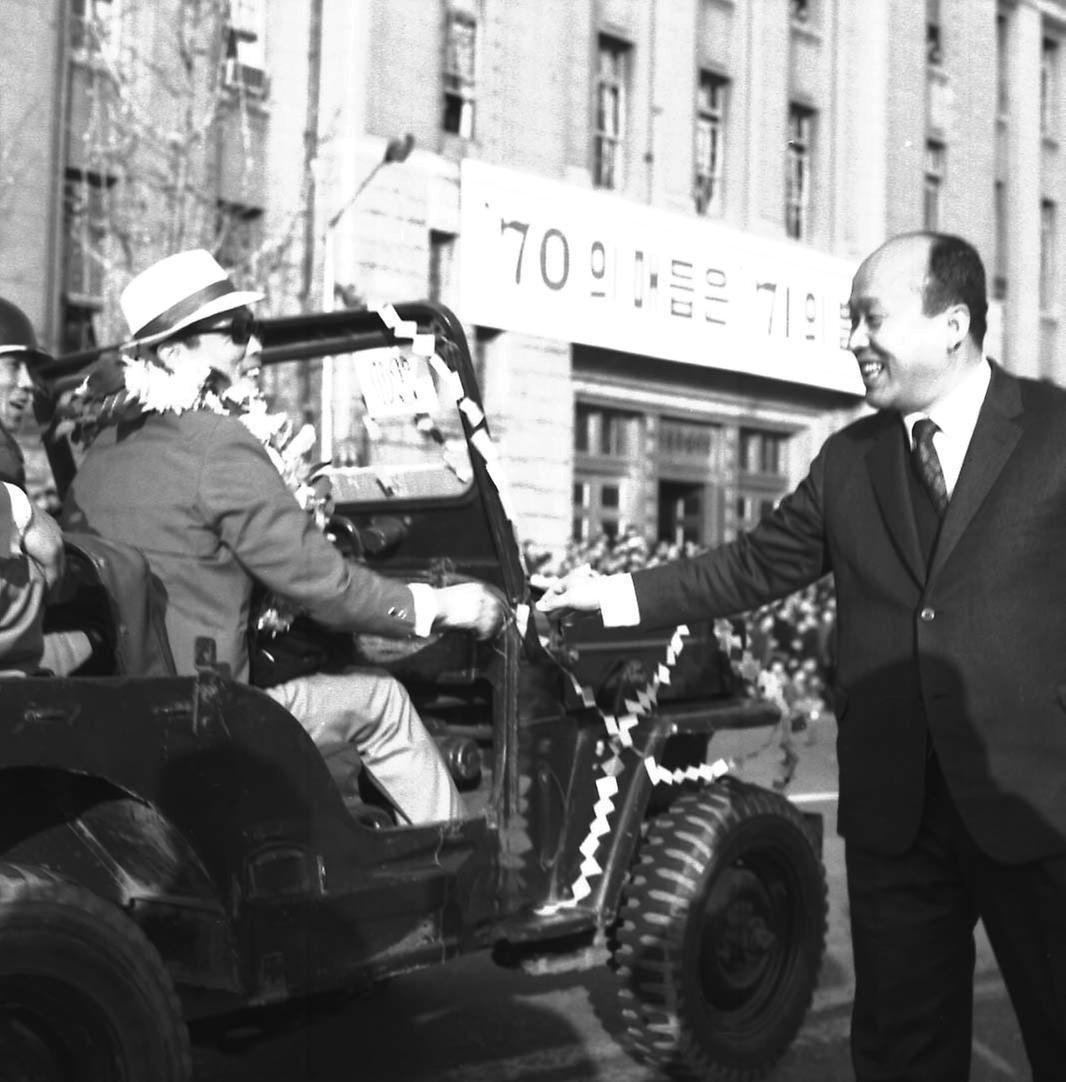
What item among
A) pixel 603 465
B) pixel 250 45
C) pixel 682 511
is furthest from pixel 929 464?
pixel 682 511

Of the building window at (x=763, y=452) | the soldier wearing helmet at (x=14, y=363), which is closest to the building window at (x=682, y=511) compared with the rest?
the building window at (x=763, y=452)

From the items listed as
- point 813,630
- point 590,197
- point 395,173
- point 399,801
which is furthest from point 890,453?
point 590,197

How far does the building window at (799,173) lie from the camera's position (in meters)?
26.3

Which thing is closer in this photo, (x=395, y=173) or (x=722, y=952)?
(x=722, y=952)

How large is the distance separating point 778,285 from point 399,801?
20464 mm

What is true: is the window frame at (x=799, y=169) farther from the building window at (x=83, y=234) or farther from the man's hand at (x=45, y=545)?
the man's hand at (x=45, y=545)

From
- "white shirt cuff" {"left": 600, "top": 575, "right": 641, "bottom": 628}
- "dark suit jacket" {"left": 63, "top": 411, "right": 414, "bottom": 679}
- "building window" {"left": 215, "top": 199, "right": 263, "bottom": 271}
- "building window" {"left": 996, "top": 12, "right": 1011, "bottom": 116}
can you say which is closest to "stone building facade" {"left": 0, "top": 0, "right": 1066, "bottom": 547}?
"building window" {"left": 215, "top": 199, "right": 263, "bottom": 271}

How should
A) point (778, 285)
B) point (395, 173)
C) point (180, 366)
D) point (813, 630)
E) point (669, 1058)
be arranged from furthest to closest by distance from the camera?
1. point (778, 285)
2. point (395, 173)
3. point (813, 630)
4. point (669, 1058)
5. point (180, 366)

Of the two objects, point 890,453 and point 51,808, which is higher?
point 890,453

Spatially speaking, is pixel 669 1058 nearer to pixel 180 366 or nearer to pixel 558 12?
pixel 180 366

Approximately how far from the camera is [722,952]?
208 inches

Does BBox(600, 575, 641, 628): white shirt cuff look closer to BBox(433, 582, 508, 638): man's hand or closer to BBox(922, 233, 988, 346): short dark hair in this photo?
BBox(433, 582, 508, 638): man's hand

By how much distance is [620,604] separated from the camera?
420 cm

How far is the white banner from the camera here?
67.1 ft
